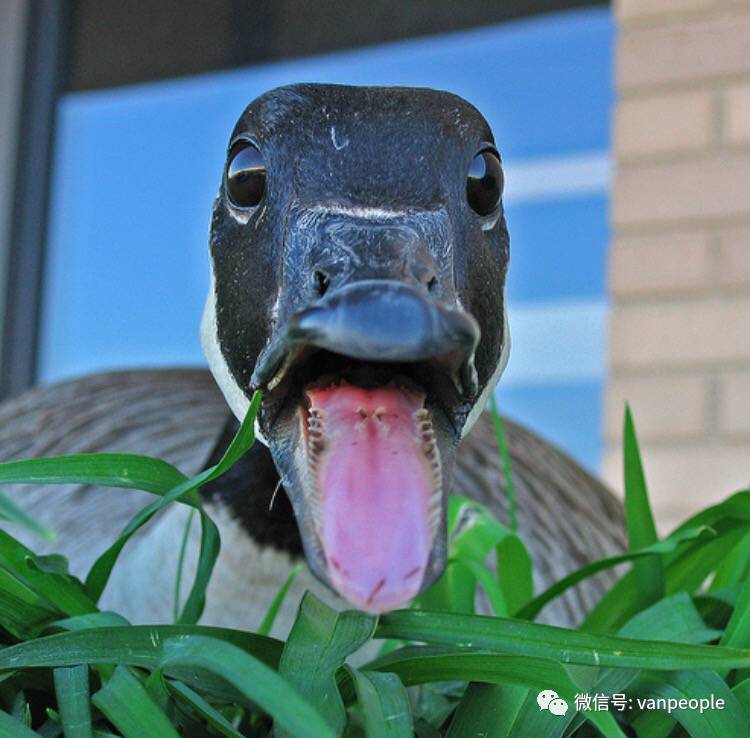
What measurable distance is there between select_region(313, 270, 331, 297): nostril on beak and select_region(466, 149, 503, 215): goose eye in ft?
0.75

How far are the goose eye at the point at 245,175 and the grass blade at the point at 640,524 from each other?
0.36 meters

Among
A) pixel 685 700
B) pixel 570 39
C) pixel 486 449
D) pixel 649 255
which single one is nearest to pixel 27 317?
pixel 570 39

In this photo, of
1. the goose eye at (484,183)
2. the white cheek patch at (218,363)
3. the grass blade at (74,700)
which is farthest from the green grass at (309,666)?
the goose eye at (484,183)

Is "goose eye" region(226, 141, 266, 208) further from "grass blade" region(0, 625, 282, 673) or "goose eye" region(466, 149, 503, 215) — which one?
"grass blade" region(0, 625, 282, 673)

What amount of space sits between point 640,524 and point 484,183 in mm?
319

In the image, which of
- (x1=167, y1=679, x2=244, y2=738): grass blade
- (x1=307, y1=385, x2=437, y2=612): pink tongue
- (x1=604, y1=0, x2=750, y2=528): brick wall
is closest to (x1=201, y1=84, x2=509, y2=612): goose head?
(x1=307, y1=385, x2=437, y2=612): pink tongue

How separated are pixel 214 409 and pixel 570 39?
223cm

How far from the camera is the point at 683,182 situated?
289cm

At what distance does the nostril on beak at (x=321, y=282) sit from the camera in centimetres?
79

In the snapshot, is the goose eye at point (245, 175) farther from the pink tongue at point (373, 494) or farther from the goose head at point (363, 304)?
the pink tongue at point (373, 494)

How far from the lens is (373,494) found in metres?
0.68

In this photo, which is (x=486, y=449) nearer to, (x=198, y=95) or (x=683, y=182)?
(x=683, y=182)

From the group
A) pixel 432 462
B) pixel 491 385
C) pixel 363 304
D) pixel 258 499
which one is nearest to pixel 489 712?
pixel 432 462

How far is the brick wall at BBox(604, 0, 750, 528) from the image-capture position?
2834mm
